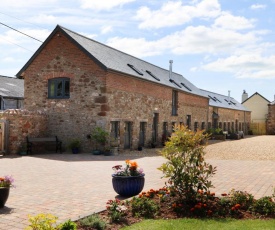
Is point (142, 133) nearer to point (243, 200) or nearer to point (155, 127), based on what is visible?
point (155, 127)

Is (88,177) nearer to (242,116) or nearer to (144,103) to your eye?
(144,103)

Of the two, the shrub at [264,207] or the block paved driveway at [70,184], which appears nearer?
the shrub at [264,207]

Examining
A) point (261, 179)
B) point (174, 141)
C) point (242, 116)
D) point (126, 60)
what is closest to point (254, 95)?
point (242, 116)

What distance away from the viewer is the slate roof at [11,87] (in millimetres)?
31548

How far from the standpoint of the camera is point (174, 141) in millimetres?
7344

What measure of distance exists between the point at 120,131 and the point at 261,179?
11066 millimetres

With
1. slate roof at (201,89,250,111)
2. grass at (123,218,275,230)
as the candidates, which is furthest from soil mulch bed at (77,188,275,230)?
slate roof at (201,89,250,111)

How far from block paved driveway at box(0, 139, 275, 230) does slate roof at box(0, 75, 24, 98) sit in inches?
661

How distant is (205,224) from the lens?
6082mm

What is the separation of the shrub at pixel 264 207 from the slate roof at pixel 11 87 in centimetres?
2767

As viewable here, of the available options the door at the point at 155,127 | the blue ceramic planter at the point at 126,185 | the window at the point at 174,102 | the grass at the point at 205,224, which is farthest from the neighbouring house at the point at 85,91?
the grass at the point at 205,224

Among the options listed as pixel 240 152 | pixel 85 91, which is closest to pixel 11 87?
pixel 85 91

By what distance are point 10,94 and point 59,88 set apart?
40.8 ft

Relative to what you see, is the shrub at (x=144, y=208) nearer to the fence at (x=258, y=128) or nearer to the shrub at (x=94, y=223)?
the shrub at (x=94, y=223)
